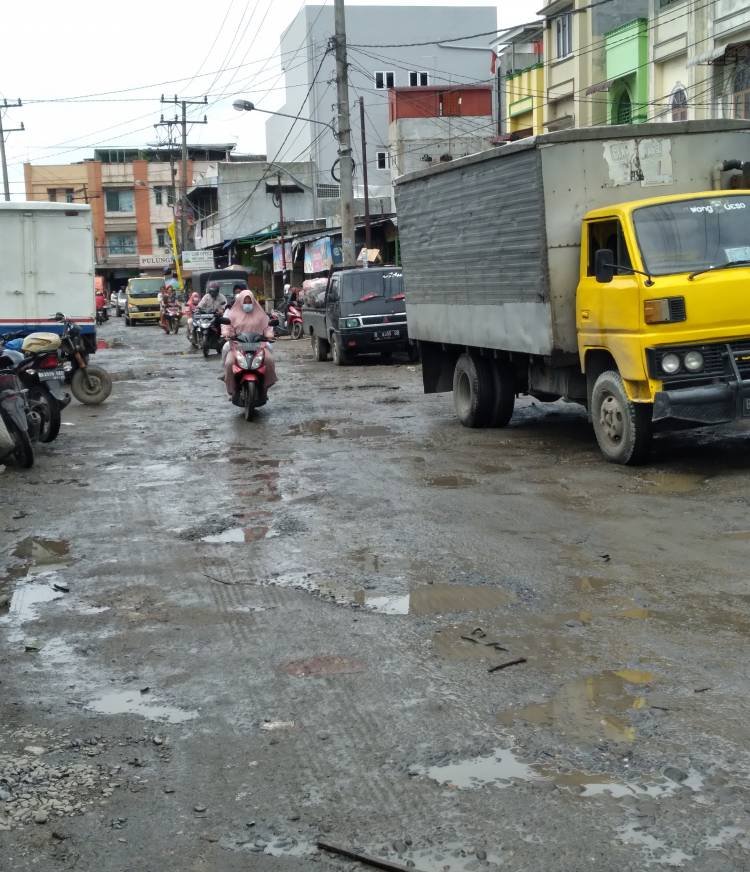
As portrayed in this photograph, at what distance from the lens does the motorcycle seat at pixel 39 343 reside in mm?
13336

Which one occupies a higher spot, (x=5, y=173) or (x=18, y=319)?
(x=5, y=173)

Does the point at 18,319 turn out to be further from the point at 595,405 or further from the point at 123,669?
the point at 123,669

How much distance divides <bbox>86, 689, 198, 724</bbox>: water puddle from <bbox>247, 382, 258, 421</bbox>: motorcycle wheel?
10.5 meters

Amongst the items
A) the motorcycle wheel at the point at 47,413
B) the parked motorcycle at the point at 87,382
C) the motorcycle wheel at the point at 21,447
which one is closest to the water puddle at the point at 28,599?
the motorcycle wheel at the point at 21,447

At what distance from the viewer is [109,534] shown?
28.2 feet

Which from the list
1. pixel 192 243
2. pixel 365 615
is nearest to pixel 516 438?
pixel 365 615

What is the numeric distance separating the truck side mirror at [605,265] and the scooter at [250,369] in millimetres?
6329

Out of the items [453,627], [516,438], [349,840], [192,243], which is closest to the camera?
[349,840]

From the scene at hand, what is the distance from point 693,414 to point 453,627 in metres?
4.46

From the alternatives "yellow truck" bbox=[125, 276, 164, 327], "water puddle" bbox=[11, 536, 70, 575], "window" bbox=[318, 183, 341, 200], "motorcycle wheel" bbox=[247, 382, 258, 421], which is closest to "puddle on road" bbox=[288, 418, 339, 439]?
"motorcycle wheel" bbox=[247, 382, 258, 421]

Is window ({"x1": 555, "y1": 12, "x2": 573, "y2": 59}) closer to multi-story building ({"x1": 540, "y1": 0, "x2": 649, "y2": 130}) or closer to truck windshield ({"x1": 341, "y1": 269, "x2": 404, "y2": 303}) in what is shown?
multi-story building ({"x1": 540, "y1": 0, "x2": 649, "y2": 130})

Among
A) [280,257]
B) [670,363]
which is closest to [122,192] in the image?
[280,257]

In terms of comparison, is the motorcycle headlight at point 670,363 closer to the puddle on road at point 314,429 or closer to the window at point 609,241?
the window at point 609,241

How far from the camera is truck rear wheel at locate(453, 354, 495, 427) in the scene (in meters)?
13.6
